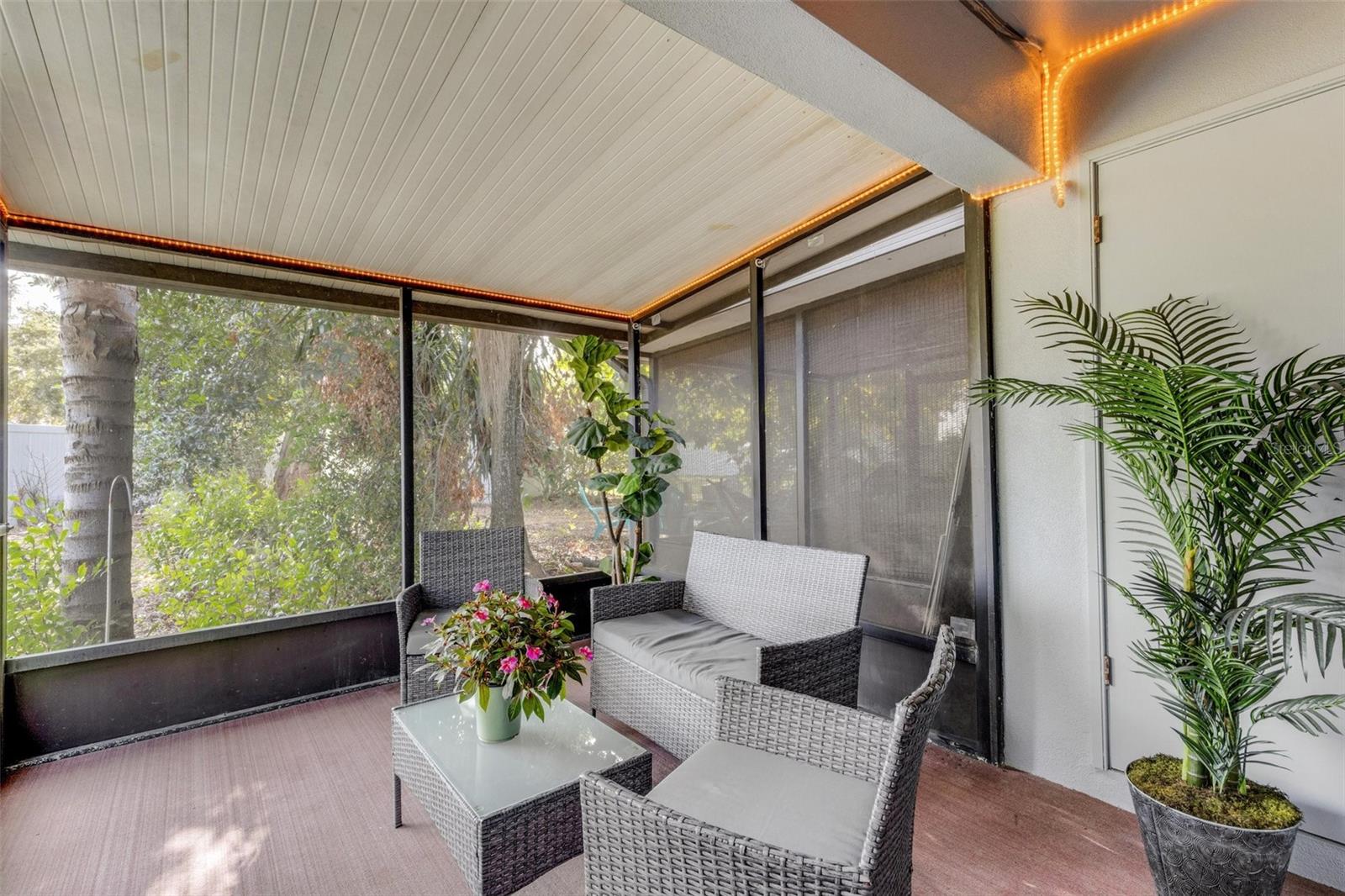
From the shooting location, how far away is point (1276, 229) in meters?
1.84

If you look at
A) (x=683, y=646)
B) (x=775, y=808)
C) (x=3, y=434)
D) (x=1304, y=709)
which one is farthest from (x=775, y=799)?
(x=3, y=434)

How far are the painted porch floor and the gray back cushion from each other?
747 millimetres

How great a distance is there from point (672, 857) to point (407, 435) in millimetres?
3381

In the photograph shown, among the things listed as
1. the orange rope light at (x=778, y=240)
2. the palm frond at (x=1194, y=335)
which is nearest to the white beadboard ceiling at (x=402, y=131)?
the orange rope light at (x=778, y=240)

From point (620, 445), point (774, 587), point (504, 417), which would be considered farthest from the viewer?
point (504, 417)

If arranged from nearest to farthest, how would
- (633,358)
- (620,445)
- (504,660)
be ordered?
(504,660) < (620,445) < (633,358)

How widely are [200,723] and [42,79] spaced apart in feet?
9.81

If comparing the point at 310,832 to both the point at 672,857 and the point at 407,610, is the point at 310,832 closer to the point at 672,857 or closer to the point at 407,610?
the point at 407,610

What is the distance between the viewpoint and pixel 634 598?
313cm

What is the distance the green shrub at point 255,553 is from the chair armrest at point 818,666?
282 centimetres

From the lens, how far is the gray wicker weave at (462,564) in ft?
11.2

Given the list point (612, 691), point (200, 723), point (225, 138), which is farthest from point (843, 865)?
point (200, 723)

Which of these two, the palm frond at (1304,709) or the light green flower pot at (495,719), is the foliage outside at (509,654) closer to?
the light green flower pot at (495,719)

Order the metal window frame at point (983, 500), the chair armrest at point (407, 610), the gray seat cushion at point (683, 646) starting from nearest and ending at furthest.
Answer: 1. the gray seat cushion at point (683, 646)
2. the metal window frame at point (983, 500)
3. the chair armrest at point (407, 610)
